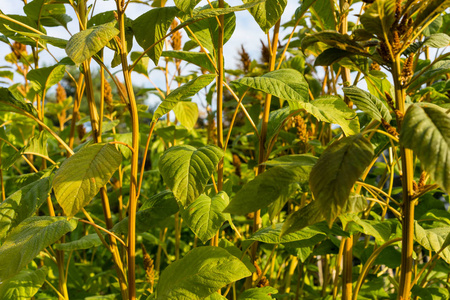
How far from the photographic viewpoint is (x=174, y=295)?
895 mm

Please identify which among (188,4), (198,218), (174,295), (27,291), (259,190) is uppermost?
(188,4)

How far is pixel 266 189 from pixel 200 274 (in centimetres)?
27

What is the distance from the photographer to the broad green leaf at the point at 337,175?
0.64m

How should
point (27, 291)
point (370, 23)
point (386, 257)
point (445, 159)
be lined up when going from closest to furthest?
1. point (445, 159)
2. point (370, 23)
3. point (27, 291)
4. point (386, 257)

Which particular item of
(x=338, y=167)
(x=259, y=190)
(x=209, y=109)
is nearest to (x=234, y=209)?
(x=259, y=190)

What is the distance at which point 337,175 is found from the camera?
2.12 ft

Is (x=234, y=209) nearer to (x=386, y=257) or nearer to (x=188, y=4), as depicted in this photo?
(x=188, y=4)

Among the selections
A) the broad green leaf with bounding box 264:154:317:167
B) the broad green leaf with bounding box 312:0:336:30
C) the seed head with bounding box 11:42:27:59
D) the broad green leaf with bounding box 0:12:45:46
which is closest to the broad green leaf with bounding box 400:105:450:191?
the broad green leaf with bounding box 264:154:317:167

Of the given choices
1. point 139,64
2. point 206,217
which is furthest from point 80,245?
point 139,64

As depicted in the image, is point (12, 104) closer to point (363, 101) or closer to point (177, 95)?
point (177, 95)

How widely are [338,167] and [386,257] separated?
963 millimetres

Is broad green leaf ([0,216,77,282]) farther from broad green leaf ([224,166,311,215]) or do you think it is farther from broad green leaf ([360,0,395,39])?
broad green leaf ([360,0,395,39])

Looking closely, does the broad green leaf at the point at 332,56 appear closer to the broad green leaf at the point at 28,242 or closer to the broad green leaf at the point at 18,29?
the broad green leaf at the point at 28,242

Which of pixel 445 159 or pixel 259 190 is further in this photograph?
pixel 259 190
